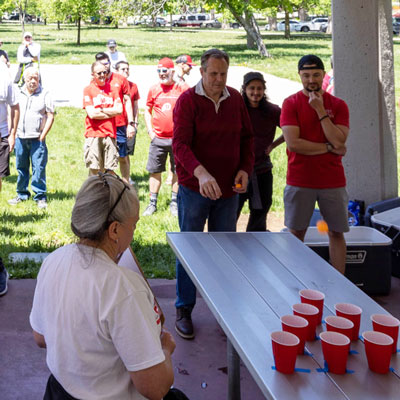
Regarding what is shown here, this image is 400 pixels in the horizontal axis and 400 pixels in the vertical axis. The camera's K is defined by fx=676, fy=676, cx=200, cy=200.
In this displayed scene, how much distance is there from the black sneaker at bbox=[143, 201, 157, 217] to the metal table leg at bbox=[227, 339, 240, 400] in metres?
4.34

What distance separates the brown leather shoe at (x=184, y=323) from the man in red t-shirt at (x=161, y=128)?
10.2ft

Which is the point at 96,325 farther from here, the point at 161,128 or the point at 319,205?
the point at 161,128

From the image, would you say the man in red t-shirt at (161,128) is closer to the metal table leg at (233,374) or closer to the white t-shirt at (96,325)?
the metal table leg at (233,374)

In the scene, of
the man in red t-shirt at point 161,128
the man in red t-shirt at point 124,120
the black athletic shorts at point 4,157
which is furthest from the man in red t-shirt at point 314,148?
the man in red t-shirt at point 124,120

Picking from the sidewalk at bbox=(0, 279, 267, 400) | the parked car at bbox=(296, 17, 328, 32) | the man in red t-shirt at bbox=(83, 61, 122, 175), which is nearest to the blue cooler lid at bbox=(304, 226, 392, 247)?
the sidewalk at bbox=(0, 279, 267, 400)

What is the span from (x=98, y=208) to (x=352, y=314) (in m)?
1.09

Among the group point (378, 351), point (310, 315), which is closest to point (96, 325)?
point (310, 315)

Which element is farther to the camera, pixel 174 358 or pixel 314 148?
pixel 314 148

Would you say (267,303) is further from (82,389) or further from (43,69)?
(43,69)

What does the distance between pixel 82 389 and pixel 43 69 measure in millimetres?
22603

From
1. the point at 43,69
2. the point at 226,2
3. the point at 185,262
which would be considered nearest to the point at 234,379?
the point at 185,262

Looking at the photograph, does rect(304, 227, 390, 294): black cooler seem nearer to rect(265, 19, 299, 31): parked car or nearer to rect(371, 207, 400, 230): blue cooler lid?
rect(371, 207, 400, 230): blue cooler lid

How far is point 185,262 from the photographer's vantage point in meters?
3.57

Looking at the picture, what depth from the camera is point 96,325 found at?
7.40ft
